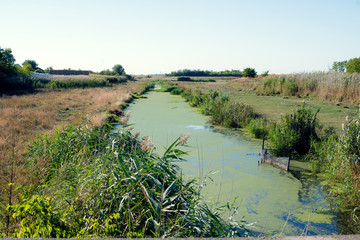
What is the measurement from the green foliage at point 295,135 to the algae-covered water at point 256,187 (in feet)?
1.68

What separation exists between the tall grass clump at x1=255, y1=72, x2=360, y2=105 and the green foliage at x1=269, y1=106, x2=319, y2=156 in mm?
8574

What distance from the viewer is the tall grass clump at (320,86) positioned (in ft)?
48.3

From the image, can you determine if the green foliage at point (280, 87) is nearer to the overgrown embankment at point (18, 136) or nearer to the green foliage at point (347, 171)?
A: the overgrown embankment at point (18, 136)

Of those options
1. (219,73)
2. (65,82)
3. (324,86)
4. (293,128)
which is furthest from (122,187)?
(219,73)

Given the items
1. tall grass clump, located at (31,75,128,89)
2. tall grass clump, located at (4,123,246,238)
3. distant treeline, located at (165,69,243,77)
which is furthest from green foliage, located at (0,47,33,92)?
distant treeline, located at (165,69,243,77)

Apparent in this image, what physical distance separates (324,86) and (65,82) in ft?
89.1

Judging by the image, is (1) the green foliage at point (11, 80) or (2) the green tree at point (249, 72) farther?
(2) the green tree at point (249, 72)

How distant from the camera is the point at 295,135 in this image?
6691mm

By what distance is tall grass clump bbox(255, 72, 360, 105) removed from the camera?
14727 mm

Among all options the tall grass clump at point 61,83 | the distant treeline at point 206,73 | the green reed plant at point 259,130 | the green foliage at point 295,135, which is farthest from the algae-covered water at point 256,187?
the distant treeline at point 206,73

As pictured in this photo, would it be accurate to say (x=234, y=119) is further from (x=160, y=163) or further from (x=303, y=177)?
(x=160, y=163)

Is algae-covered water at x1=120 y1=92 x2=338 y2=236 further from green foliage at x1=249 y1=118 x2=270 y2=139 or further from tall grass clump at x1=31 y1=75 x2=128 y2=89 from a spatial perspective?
tall grass clump at x1=31 y1=75 x2=128 y2=89

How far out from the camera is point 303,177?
5559mm

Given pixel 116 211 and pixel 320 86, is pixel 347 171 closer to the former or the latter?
pixel 116 211
